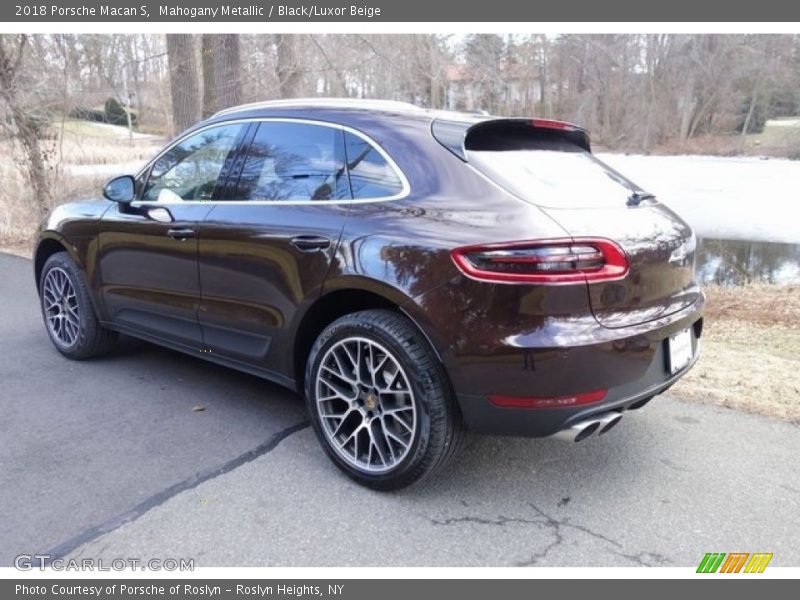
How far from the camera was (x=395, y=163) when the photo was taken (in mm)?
3107

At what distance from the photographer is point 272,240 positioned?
3.39 metres

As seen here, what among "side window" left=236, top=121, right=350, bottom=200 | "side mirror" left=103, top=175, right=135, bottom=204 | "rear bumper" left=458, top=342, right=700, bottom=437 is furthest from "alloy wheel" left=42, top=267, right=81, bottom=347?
"rear bumper" left=458, top=342, right=700, bottom=437

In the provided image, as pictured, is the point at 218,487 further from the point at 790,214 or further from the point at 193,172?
the point at 790,214

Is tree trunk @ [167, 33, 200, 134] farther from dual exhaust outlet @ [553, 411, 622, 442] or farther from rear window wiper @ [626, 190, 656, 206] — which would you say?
dual exhaust outlet @ [553, 411, 622, 442]

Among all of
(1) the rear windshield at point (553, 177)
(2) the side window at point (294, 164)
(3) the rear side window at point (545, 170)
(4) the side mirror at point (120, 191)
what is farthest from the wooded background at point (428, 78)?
(1) the rear windshield at point (553, 177)

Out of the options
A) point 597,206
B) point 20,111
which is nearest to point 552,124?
point 597,206

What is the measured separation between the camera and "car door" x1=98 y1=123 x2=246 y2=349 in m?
3.88

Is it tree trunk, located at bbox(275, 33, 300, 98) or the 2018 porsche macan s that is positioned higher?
tree trunk, located at bbox(275, 33, 300, 98)

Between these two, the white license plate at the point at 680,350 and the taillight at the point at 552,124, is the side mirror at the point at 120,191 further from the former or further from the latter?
the white license plate at the point at 680,350

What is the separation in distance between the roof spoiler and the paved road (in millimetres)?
1590

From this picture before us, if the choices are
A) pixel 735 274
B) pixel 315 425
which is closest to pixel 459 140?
pixel 315 425

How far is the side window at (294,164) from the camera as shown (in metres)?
3.33

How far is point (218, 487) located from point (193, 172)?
76.7 inches
